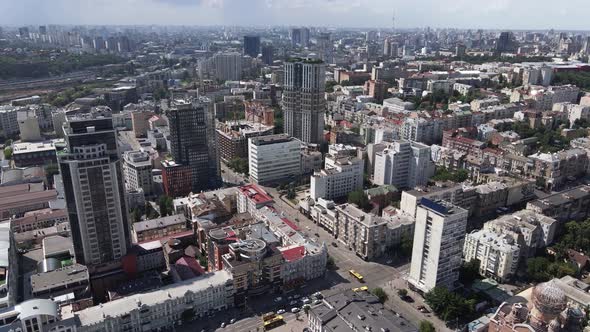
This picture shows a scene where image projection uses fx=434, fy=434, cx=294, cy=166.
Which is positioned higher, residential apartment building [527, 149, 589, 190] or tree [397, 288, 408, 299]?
residential apartment building [527, 149, 589, 190]

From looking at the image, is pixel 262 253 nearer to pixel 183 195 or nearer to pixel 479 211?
pixel 183 195

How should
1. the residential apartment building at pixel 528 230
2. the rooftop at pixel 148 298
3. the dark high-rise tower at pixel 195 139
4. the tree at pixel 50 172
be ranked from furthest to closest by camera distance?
1. the tree at pixel 50 172
2. the dark high-rise tower at pixel 195 139
3. the residential apartment building at pixel 528 230
4. the rooftop at pixel 148 298

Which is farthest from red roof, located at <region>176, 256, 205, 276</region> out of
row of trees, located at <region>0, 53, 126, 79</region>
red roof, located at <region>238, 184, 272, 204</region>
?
row of trees, located at <region>0, 53, 126, 79</region>

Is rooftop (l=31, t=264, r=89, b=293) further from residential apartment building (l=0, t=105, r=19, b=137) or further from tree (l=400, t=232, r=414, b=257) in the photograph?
residential apartment building (l=0, t=105, r=19, b=137)

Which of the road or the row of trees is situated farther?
the row of trees

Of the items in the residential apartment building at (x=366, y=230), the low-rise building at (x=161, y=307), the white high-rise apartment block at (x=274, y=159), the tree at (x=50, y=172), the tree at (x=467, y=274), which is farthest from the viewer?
the tree at (x=50, y=172)

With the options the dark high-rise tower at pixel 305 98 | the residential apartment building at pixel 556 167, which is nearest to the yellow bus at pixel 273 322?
the dark high-rise tower at pixel 305 98

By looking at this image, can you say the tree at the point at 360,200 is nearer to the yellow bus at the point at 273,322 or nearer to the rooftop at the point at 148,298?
the rooftop at the point at 148,298

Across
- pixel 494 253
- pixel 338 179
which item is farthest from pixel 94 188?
pixel 494 253

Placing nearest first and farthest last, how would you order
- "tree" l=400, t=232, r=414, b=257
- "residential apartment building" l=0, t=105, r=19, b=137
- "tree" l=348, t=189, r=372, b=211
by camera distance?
"tree" l=400, t=232, r=414, b=257
"tree" l=348, t=189, r=372, b=211
"residential apartment building" l=0, t=105, r=19, b=137
